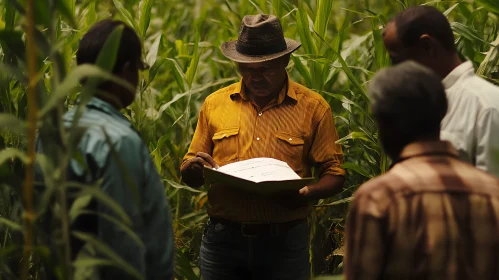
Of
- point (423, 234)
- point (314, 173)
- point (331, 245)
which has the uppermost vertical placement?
point (423, 234)

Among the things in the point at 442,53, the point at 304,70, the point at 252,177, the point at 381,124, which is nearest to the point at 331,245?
the point at 304,70

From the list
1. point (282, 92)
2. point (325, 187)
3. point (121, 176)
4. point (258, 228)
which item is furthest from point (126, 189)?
point (282, 92)

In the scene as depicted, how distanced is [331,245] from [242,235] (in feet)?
3.15

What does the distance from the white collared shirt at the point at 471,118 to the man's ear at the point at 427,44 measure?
10 cm

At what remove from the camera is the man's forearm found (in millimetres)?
3846

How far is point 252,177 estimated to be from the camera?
12.1 feet

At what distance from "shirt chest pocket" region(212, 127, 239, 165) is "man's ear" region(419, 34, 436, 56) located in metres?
1.09

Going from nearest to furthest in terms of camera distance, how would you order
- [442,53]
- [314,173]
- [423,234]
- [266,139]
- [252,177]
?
1. [423,234]
2. [442,53]
3. [252,177]
4. [266,139]
5. [314,173]

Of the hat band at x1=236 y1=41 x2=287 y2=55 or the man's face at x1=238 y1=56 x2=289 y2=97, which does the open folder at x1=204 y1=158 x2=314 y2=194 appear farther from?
Result: the hat band at x1=236 y1=41 x2=287 y2=55

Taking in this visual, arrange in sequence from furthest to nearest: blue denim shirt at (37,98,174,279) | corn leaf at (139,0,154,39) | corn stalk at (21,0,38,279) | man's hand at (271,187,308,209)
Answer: corn leaf at (139,0,154,39) → man's hand at (271,187,308,209) → blue denim shirt at (37,98,174,279) → corn stalk at (21,0,38,279)

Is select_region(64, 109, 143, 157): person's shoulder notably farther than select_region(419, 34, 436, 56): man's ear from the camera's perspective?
No

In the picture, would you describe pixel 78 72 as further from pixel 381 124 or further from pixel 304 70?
pixel 304 70

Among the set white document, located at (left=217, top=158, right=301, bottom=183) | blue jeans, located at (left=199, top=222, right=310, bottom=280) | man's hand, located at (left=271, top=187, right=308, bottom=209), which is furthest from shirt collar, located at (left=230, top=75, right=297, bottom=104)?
blue jeans, located at (left=199, top=222, right=310, bottom=280)

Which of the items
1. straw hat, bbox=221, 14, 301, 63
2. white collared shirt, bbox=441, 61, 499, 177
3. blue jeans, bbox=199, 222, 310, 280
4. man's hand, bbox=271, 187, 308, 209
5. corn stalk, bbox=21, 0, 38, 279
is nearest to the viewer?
corn stalk, bbox=21, 0, 38, 279
